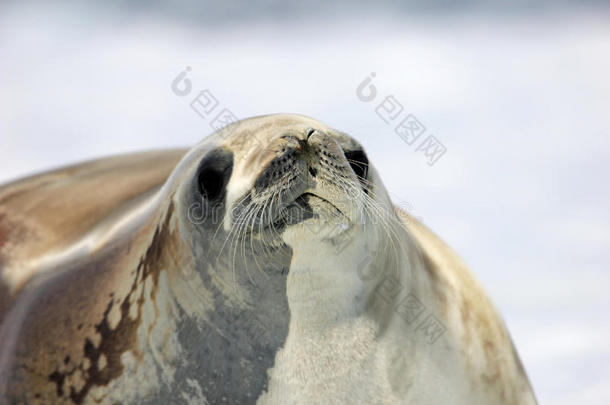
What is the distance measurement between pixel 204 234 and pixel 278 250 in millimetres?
241

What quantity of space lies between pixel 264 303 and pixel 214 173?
1.25 ft

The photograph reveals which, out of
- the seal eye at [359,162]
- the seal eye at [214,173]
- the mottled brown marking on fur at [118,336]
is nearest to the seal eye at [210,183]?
the seal eye at [214,173]

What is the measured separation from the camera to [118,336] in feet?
9.43

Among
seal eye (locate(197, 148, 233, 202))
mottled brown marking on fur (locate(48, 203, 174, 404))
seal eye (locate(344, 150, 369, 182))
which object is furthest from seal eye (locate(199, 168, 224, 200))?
seal eye (locate(344, 150, 369, 182))

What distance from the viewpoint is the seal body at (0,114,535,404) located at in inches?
100

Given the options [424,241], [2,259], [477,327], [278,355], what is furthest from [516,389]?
[2,259]

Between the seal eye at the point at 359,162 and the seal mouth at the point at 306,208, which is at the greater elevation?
the seal eye at the point at 359,162

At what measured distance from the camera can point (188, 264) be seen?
8.95 ft

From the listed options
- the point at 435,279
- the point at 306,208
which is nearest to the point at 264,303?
the point at 306,208

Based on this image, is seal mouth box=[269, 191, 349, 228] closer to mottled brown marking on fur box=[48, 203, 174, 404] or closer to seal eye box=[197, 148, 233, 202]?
seal eye box=[197, 148, 233, 202]

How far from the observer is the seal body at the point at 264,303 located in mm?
2545

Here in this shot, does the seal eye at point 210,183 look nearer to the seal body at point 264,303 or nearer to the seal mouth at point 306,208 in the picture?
the seal body at point 264,303

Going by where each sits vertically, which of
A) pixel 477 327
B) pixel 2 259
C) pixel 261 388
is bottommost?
pixel 2 259

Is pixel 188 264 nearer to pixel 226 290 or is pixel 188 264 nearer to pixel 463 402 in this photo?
pixel 226 290
